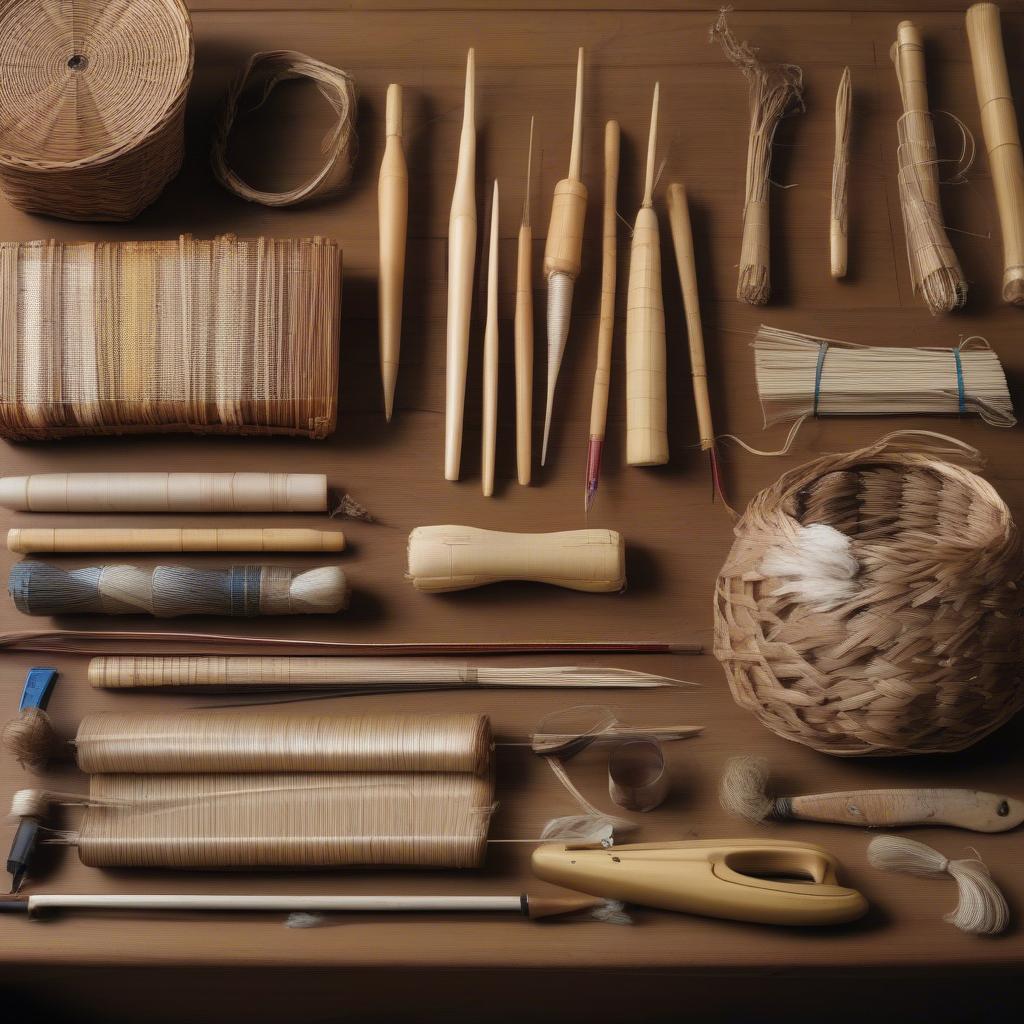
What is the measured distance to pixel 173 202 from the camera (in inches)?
74.5

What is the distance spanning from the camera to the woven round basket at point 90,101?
1707mm

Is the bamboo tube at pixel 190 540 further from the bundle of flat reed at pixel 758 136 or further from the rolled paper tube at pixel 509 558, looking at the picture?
the bundle of flat reed at pixel 758 136

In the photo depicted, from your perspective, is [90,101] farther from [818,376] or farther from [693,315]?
[818,376]

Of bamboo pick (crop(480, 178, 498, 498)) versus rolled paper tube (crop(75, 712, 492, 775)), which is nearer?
rolled paper tube (crop(75, 712, 492, 775))

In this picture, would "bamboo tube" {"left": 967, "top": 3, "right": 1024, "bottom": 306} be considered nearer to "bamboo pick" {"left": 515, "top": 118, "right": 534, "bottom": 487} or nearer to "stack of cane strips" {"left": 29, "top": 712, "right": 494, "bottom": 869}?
"bamboo pick" {"left": 515, "top": 118, "right": 534, "bottom": 487}

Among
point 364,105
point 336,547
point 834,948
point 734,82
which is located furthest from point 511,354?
point 834,948

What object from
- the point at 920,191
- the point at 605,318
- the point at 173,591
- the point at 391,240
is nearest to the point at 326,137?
the point at 391,240

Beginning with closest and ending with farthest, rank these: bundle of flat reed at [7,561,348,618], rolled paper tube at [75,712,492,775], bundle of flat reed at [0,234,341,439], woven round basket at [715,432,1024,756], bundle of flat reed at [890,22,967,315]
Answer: woven round basket at [715,432,1024,756] → rolled paper tube at [75,712,492,775] → bundle of flat reed at [7,561,348,618] → bundle of flat reed at [0,234,341,439] → bundle of flat reed at [890,22,967,315]

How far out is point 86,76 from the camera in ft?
5.78

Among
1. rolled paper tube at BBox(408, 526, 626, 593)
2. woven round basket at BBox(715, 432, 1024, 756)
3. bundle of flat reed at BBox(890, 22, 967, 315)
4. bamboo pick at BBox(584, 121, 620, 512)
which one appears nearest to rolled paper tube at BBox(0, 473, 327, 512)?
rolled paper tube at BBox(408, 526, 626, 593)

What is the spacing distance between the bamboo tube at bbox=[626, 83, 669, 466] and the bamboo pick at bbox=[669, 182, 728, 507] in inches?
1.6

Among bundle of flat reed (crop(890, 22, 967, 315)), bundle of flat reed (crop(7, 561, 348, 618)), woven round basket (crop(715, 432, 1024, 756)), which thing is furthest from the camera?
bundle of flat reed (crop(890, 22, 967, 315))

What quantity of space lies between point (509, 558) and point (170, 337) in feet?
2.02

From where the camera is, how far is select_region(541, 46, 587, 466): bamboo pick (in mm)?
1745
